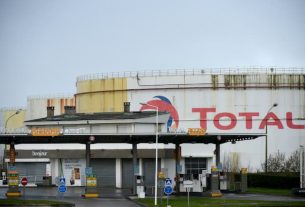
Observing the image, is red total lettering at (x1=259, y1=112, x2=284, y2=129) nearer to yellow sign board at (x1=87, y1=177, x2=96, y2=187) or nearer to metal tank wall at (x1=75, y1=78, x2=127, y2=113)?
metal tank wall at (x1=75, y1=78, x2=127, y2=113)

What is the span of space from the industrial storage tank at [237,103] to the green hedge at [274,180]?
12147mm

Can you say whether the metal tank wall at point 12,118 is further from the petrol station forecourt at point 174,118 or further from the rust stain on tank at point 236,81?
the rust stain on tank at point 236,81

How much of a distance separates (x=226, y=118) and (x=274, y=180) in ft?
60.3

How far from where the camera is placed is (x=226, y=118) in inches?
3177

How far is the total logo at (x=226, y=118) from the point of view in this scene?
79.7 metres

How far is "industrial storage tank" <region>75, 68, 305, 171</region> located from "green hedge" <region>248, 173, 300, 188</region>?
12147 mm

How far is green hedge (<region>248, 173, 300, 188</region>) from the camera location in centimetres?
6175

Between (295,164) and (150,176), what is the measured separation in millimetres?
15797

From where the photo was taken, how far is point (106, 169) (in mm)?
71312

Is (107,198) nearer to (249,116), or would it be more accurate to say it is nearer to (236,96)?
(249,116)

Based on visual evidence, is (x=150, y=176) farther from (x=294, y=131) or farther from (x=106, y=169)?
(x=294, y=131)

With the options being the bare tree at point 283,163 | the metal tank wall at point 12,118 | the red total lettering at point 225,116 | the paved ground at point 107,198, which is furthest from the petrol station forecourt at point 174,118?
the metal tank wall at point 12,118

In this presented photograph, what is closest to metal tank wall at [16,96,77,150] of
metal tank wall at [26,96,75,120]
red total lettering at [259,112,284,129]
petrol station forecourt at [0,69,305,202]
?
metal tank wall at [26,96,75,120]

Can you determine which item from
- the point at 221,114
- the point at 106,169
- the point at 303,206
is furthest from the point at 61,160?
the point at 303,206
